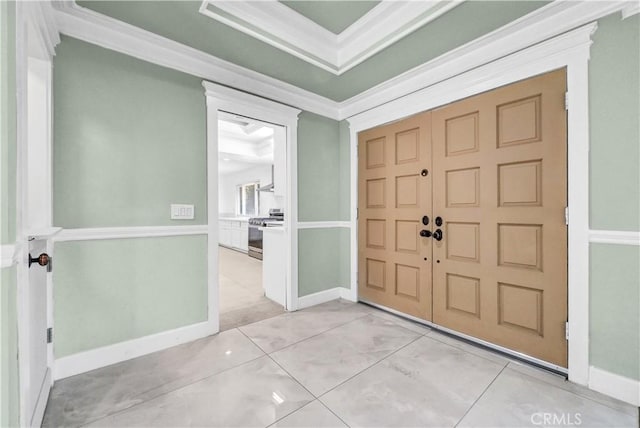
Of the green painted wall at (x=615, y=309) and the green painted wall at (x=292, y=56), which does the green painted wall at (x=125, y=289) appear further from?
the green painted wall at (x=615, y=309)

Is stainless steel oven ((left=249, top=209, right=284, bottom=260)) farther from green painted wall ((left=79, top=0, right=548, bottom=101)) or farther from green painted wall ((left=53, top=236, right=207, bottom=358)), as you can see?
green painted wall ((left=79, top=0, right=548, bottom=101))

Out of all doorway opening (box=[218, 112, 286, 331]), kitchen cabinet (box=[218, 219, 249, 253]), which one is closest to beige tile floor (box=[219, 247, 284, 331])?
doorway opening (box=[218, 112, 286, 331])

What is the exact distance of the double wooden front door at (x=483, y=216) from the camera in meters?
1.86

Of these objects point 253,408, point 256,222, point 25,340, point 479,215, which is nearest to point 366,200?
point 479,215

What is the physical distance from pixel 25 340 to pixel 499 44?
132 inches

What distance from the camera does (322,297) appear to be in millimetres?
3301

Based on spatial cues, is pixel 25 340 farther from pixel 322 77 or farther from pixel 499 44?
pixel 499 44

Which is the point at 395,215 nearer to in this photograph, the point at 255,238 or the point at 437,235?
the point at 437,235

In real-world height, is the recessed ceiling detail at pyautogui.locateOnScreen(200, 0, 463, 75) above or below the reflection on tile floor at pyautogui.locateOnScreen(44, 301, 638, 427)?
above

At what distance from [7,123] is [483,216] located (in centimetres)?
280

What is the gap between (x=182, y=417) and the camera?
1.45 m

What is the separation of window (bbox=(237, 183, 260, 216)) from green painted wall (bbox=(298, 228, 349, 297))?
16.8ft

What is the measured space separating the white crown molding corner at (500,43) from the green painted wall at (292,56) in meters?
0.07

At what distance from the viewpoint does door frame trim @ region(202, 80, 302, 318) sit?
2.41 m
